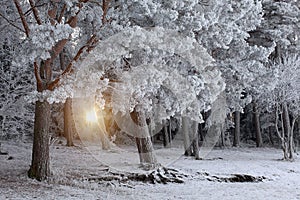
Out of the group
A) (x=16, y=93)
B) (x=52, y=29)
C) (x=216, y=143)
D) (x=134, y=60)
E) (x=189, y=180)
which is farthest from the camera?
(x=216, y=143)

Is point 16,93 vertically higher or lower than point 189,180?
higher

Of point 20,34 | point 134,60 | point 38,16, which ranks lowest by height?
point 134,60

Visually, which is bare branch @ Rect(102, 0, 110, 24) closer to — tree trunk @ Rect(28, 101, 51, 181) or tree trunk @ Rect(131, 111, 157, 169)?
tree trunk @ Rect(28, 101, 51, 181)

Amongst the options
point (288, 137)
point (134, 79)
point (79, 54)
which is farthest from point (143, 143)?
point (288, 137)

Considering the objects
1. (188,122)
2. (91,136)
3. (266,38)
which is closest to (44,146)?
(188,122)

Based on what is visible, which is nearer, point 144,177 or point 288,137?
point 144,177

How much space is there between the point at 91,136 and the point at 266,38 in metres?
14.9

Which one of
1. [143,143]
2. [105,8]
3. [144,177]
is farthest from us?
[143,143]

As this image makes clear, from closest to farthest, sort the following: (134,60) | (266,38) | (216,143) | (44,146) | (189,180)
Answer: (44,146), (134,60), (189,180), (266,38), (216,143)

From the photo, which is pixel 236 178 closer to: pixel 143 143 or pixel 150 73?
pixel 143 143

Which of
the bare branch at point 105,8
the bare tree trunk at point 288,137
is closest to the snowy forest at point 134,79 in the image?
the bare branch at point 105,8

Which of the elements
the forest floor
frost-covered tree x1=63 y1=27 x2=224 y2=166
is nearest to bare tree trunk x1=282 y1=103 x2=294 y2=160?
the forest floor

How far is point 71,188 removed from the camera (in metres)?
8.16

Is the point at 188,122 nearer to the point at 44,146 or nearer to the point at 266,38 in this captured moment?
the point at 266,38
